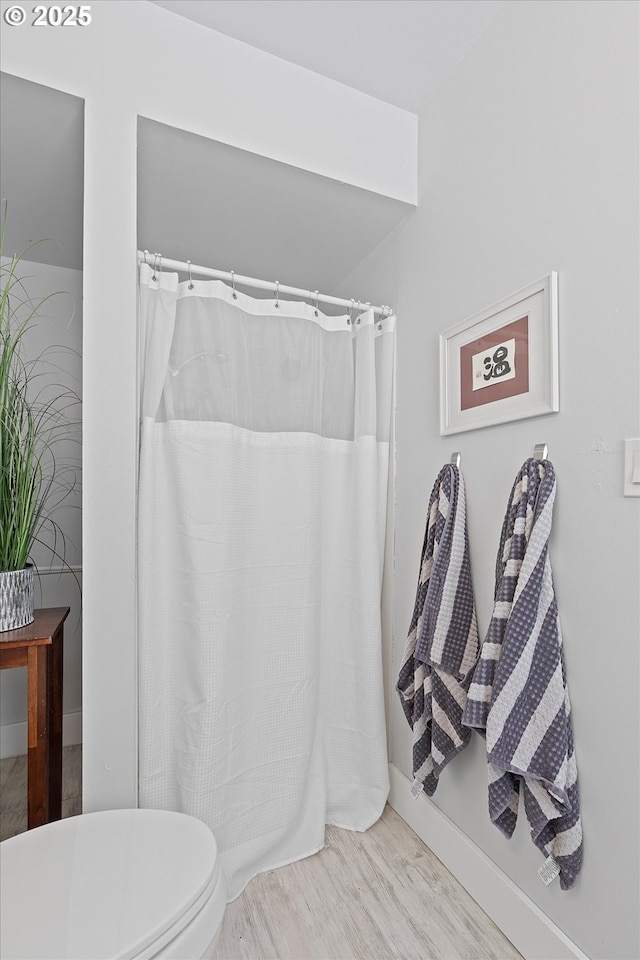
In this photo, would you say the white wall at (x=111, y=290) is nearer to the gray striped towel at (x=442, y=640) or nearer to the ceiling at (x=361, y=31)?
the ceiling at (x=361, y=31)

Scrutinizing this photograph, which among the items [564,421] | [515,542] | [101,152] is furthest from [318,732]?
[101,152]

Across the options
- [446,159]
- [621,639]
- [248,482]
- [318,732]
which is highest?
[446,159]

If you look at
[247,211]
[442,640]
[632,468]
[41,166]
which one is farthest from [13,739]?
[632,468]

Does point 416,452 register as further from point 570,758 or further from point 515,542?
point 570,758

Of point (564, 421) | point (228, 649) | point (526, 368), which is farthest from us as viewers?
point (228, 649)

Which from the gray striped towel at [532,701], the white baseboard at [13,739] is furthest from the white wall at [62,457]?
the gray striped towel at [532,701]

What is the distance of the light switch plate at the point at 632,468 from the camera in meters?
0.98

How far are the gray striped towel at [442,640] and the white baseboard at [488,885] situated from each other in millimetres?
155

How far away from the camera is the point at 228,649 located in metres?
1.46

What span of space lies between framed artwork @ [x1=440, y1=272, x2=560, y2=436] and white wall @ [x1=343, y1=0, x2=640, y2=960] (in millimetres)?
30

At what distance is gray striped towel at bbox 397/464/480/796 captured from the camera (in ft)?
4.52

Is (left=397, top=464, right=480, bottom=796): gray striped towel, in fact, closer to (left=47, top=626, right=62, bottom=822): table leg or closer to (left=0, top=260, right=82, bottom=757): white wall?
(left=47, top=626, right=62, bottom=822): table leg

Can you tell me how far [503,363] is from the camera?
1.33 metres

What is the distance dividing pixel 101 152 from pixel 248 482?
36.9 inches
